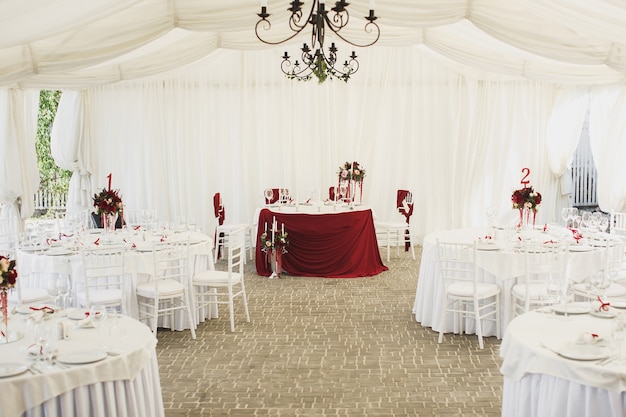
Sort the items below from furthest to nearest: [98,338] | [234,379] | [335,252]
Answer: [335,252] < [234,379] < [98,338]

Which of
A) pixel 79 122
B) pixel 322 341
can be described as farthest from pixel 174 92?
pixel 322 341

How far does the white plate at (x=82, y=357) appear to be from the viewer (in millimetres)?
3615

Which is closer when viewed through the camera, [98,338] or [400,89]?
[98,338]

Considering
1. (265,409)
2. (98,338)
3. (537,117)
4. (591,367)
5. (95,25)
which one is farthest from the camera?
(537,117)

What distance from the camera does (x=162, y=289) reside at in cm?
668

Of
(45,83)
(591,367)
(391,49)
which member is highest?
(391,49)

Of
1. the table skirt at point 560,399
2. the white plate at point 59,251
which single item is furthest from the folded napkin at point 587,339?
the white plate at point 59,251

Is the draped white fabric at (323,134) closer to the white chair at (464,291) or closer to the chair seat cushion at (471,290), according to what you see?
the white chair at (464,291)

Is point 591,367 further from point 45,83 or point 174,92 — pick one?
point 174,92

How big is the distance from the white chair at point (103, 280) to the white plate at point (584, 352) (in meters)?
4.02

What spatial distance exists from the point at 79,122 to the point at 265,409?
855 cm

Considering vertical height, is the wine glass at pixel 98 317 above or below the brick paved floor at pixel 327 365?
above

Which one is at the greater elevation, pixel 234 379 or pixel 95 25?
pixel 95 25

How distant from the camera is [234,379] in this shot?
5680mm
